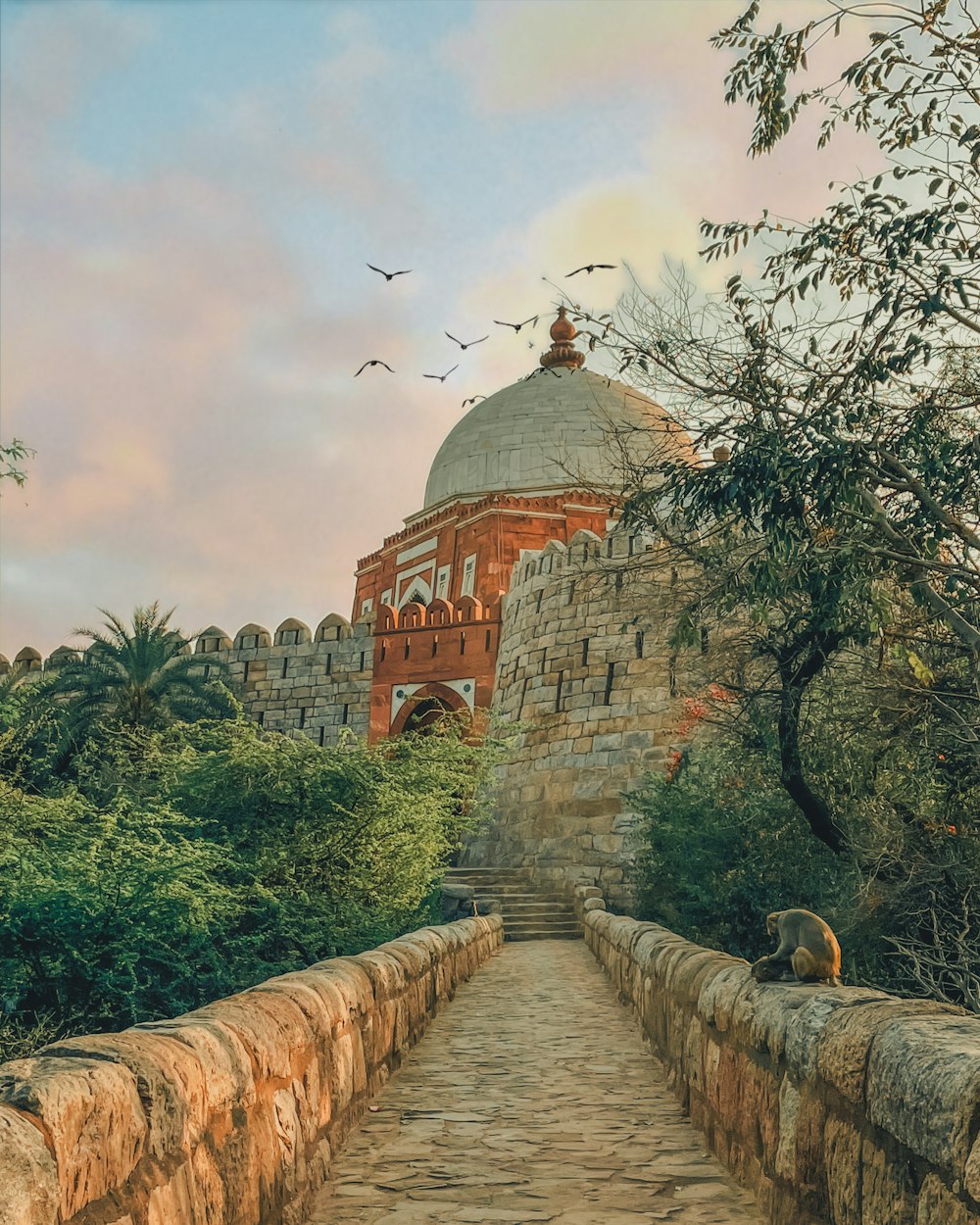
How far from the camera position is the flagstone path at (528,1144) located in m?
3.37

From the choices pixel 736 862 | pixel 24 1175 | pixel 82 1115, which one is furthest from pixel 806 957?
pixel 736 862

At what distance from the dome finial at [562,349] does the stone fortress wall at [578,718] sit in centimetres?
900

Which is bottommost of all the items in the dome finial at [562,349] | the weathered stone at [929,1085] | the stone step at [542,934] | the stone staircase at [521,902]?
the stone step at [542,934]

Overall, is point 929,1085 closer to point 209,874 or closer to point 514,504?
point 209,874

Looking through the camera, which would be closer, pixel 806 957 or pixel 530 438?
pixel 806 957

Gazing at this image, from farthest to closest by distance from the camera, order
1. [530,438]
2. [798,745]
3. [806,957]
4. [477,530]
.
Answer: [530,438] → [477,530] → [798,745] → [806,957]

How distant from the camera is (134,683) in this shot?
21.1 m

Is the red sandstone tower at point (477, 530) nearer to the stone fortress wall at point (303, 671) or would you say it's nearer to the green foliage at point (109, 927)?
the stone fortress wall at point (303, 671)

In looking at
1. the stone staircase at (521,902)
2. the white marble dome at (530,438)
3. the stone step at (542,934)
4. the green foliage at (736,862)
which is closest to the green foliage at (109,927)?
the green foliage at (736,862)

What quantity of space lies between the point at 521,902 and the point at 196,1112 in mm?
15539

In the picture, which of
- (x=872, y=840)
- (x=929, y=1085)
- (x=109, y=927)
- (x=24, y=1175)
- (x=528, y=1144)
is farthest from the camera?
(x=872, y=840)

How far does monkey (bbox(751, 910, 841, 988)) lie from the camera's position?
3973 millimetres

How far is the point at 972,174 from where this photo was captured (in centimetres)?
695

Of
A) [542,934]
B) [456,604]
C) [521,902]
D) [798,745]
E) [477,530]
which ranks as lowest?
[542,934]
